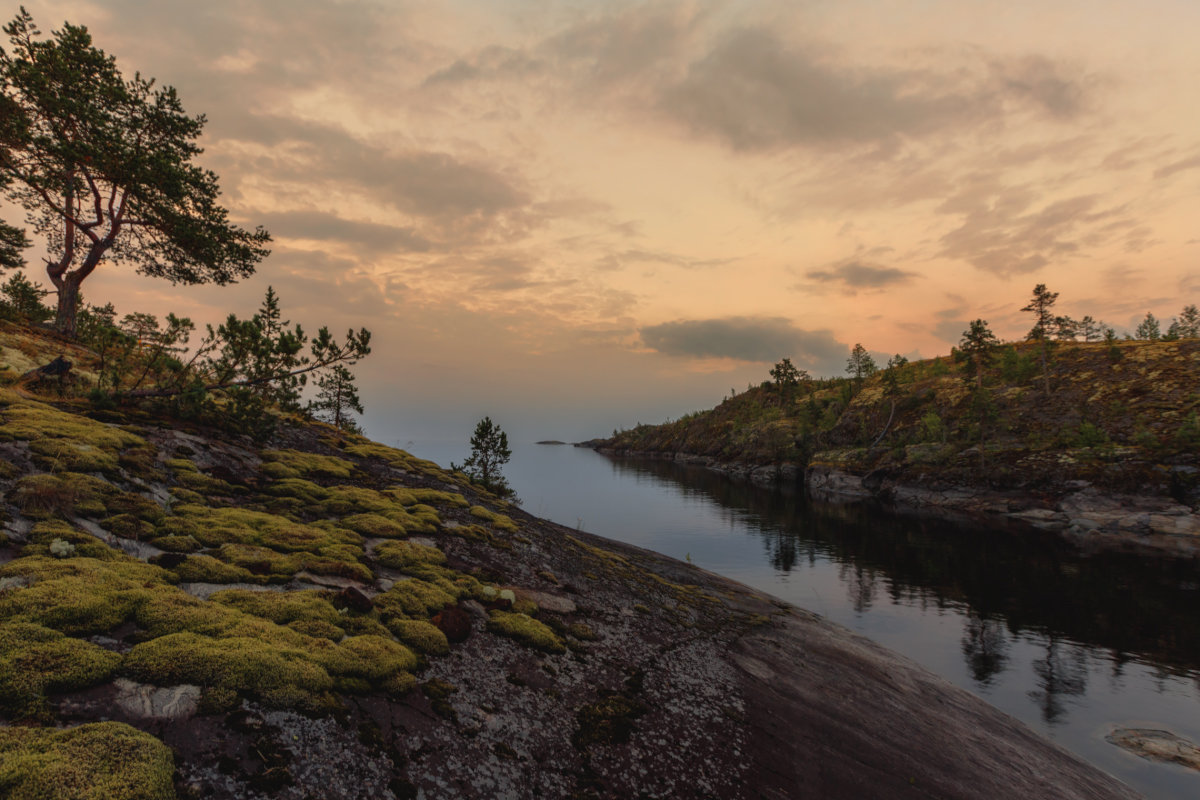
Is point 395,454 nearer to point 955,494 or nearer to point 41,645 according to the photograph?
point 41,645

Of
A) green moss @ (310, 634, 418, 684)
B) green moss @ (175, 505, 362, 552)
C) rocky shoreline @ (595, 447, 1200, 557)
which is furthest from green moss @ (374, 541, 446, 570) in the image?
rocky shoreline @ (595, 447, 1200, 557)

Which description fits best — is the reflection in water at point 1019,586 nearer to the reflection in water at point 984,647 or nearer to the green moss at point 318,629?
the reflection in water at point 984,647

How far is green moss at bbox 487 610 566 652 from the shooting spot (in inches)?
570

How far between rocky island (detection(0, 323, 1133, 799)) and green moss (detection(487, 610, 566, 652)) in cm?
10

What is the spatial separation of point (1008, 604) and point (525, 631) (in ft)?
150

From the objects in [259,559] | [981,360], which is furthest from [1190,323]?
[259,559]

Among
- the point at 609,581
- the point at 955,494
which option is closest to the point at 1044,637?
→ the point at 609,581

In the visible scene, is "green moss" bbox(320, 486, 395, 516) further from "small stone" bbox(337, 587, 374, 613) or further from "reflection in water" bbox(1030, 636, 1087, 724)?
"reflection in water" bbox(1030, 636, 1087, 724)

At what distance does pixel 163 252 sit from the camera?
3120 cm

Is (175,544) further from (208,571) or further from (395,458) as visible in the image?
(395,458)

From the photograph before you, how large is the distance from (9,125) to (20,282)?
2258 centimetres

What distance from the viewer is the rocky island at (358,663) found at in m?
7.21

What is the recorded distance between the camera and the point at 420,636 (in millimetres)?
12258

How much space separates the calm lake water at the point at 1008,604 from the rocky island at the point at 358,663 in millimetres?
7393
